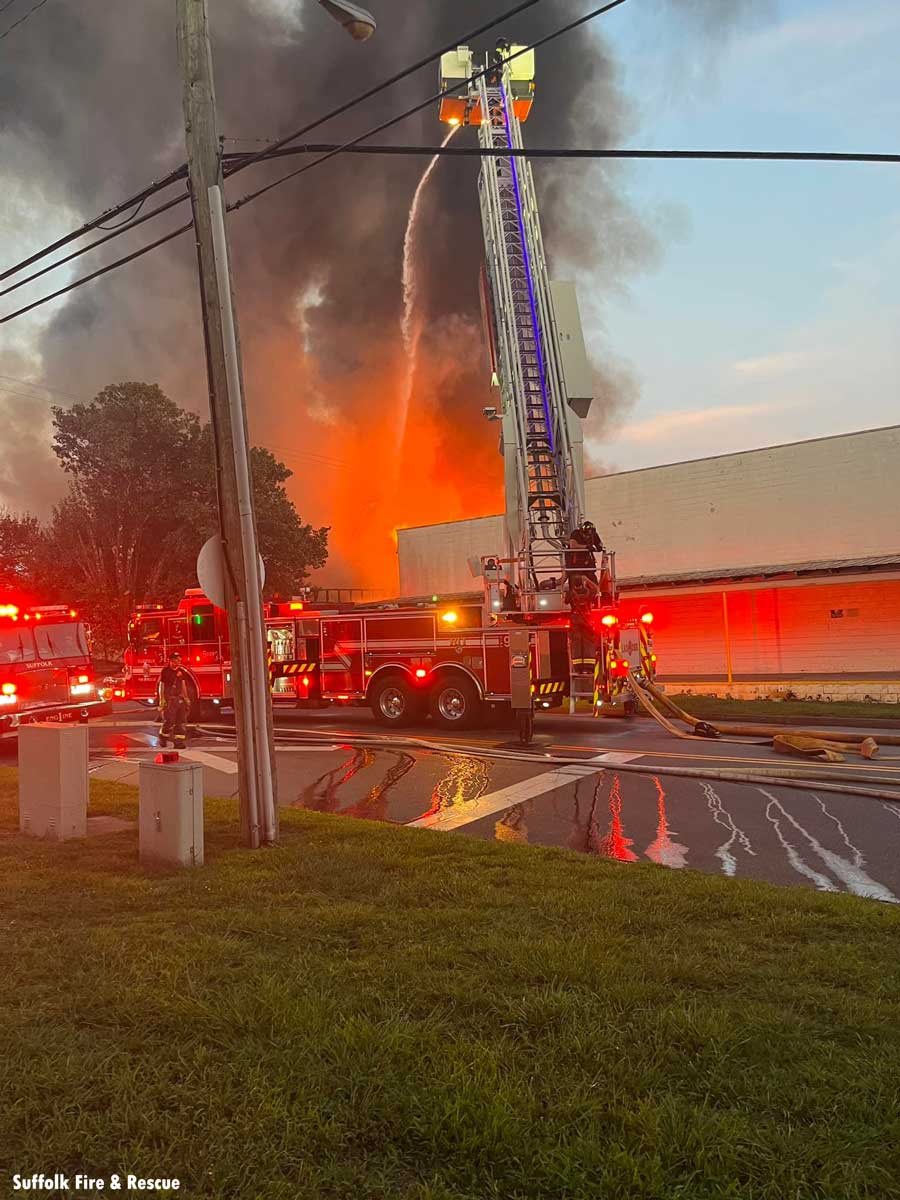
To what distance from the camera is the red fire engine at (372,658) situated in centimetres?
1462

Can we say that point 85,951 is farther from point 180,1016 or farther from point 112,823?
point 112,823

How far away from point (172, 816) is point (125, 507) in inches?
1229

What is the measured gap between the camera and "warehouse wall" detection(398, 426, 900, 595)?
74.8 feet

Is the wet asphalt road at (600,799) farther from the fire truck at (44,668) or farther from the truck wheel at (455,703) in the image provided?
the fire truck at (44,668)

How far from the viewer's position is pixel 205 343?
6.91 m

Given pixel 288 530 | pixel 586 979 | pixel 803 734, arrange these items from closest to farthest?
pixel 586 979, pixel 803 734, pixel 288 530

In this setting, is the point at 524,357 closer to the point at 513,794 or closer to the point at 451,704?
the point at 451,704

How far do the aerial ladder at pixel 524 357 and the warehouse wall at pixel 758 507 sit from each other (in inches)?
405

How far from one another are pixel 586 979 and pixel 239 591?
416 centimetres

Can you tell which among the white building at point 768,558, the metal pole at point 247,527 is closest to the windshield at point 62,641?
the metal pole at point 247,527

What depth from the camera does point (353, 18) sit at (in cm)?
664

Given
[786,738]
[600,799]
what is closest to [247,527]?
[600,799]

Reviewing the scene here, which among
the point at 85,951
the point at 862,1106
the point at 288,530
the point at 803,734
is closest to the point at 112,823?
the point at 85,951

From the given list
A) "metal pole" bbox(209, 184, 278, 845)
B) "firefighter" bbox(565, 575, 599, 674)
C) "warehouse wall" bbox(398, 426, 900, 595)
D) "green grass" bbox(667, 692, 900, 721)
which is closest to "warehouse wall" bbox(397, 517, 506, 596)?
"warehouse wall" bbox(398, 426, 900, 595)
